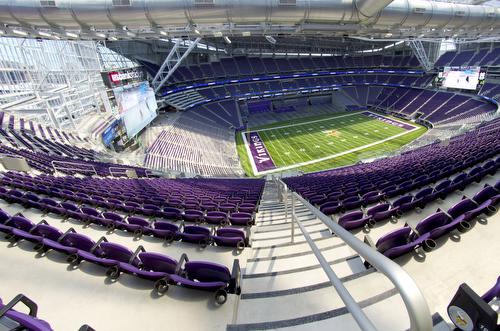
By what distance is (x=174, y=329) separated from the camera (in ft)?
10.0

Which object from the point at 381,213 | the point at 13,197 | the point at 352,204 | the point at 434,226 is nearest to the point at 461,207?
the point at 434,226

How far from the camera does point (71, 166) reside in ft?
43.9

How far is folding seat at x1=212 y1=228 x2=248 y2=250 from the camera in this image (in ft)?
17.0

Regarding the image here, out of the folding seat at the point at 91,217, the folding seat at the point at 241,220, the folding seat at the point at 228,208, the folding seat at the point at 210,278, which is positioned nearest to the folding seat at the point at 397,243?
the folding seat at the point at 210,278

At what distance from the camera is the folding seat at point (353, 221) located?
5141 millimetres

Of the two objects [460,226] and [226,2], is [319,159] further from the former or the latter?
[460,226]

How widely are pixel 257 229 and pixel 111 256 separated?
142 inches

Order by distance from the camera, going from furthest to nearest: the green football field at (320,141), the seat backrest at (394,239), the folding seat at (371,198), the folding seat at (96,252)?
the green football field at (320,141)
the folding seat at (371,198)
the folding seat at (96,252)
the seat backrest at (394,239)

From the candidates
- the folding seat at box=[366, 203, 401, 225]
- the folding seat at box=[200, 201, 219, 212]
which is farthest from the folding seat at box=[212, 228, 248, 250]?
the folding seat at box=[366, 203, 401, 225]

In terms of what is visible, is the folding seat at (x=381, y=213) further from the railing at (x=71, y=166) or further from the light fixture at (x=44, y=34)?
the railing at (x=71, y=166)

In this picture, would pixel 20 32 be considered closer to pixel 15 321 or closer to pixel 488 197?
pixel 15 321

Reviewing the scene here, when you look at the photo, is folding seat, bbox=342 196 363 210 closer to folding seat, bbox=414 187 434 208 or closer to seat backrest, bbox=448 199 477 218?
folding seat, bbox=414 187 434 208

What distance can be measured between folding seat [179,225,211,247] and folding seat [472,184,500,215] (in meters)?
5.56

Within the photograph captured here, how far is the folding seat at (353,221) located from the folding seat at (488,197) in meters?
2.13
